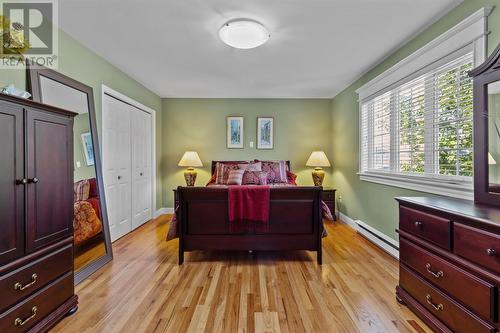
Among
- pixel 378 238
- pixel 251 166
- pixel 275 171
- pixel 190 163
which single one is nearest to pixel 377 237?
pixel 378 238

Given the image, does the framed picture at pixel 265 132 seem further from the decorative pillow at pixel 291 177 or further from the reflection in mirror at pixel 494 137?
the reflection in mirror at pixel 494 137

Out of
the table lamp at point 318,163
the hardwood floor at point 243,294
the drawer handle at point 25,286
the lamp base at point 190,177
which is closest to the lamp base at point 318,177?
the table lamp at point 318,163

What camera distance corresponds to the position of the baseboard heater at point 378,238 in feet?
9.27

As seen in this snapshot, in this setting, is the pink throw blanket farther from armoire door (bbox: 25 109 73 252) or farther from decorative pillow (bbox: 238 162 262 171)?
decorative pillow (bbox: 238 162 262 171)

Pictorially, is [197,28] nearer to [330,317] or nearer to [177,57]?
[177,57]

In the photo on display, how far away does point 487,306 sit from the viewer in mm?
1232

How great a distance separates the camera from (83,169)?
2.56 meters

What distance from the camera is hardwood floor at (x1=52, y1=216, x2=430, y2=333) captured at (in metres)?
1.70

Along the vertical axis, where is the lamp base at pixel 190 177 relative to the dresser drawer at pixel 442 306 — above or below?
above

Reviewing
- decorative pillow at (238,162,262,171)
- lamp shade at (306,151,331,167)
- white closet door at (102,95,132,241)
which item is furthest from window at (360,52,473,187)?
white closet door at (102,95,132,241)

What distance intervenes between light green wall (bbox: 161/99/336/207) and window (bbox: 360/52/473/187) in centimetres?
169

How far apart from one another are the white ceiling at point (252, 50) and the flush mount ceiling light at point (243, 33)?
0.19ft

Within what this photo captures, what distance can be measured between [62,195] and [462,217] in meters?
2.55

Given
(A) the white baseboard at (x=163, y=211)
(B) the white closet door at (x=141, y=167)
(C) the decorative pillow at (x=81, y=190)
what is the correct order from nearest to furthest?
(C) the decorative pillow at (x=81, y=190), (B) the white closet door at (x=141, y=167), (A) the white baseboard at (x=163, y=211)
